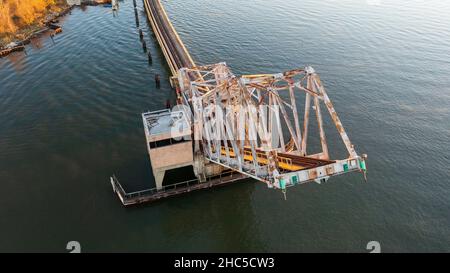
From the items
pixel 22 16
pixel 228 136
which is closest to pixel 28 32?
pixel 22 16

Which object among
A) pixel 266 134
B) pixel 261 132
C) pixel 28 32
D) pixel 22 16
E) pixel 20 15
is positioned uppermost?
pixel 20 15

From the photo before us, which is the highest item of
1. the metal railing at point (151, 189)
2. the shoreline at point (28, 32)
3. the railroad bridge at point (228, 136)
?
the shoreline at point (28, 32)

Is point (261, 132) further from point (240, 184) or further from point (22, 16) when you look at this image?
point (22, 16)

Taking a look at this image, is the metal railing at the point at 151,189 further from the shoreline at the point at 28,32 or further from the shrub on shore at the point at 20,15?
the shrub on shore at the point at 20,15

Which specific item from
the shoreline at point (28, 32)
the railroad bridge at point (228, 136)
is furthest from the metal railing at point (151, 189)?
the shoreline at point (28, 32)

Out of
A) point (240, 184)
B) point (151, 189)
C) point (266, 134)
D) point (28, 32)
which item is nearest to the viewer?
point (266, 134)

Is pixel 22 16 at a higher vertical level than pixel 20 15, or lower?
lower
